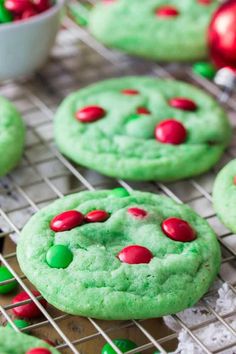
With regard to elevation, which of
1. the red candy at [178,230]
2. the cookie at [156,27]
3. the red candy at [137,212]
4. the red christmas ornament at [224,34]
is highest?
the red christmas ornament at [224,34]

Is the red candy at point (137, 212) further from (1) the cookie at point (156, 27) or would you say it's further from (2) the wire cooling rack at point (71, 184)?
(1) the cookie at point (156, 27)

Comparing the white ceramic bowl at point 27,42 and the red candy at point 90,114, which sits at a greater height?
the white ceramic bowl at point 27,42

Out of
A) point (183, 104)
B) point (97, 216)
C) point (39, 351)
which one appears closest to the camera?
point (39, 351)

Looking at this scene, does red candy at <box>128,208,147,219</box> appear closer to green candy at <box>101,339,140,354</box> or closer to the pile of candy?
green candy at <box>101,339,140,354</box>

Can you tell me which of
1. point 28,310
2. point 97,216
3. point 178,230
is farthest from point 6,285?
point 178,230

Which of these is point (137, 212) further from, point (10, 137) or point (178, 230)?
point (10, 137)

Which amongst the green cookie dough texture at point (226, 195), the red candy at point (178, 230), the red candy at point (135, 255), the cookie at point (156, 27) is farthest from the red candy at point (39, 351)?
the cookie at point (156, 27)
